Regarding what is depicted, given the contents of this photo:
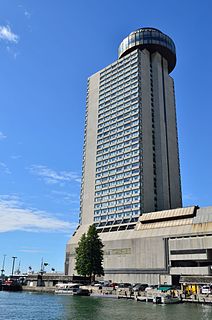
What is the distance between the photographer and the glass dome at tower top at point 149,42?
182000mm

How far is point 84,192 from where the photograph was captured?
175500 millimetres

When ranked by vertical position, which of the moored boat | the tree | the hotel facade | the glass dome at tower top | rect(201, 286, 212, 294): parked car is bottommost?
the moored boat

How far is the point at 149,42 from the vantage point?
181375 mm

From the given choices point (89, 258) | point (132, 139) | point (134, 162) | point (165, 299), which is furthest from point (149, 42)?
point (165, 299)

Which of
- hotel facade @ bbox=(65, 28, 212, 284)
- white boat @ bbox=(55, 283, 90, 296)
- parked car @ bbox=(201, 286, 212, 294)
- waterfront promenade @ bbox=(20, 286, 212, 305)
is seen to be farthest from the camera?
hotel facade @ bbox=(65, 28, 212, 284)

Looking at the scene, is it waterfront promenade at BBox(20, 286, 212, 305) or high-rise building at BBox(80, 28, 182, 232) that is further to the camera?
high-rise building at BBox(80, 28, 182, 232)

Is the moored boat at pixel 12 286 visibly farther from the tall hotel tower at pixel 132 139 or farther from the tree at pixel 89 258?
the tree at pixel 89 258

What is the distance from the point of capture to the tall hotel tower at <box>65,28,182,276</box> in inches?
6019

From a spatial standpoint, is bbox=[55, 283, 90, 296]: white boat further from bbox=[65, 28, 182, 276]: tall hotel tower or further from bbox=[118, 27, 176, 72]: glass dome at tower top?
bbox=[118, 27, 176, 72]: glass dome at tower top

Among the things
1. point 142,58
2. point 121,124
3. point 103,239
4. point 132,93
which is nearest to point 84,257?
point 103,239

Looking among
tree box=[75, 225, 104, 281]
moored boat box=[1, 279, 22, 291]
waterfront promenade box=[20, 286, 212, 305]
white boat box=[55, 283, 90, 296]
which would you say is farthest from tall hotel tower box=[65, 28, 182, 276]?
waterfront promenade box=[20, 286, 212, 305]

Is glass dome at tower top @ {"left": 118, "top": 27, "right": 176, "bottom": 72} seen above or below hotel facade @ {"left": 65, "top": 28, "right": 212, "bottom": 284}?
above

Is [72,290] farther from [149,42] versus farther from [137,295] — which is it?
[149,42]

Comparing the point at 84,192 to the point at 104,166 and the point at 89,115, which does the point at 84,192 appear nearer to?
the point at 104,166
